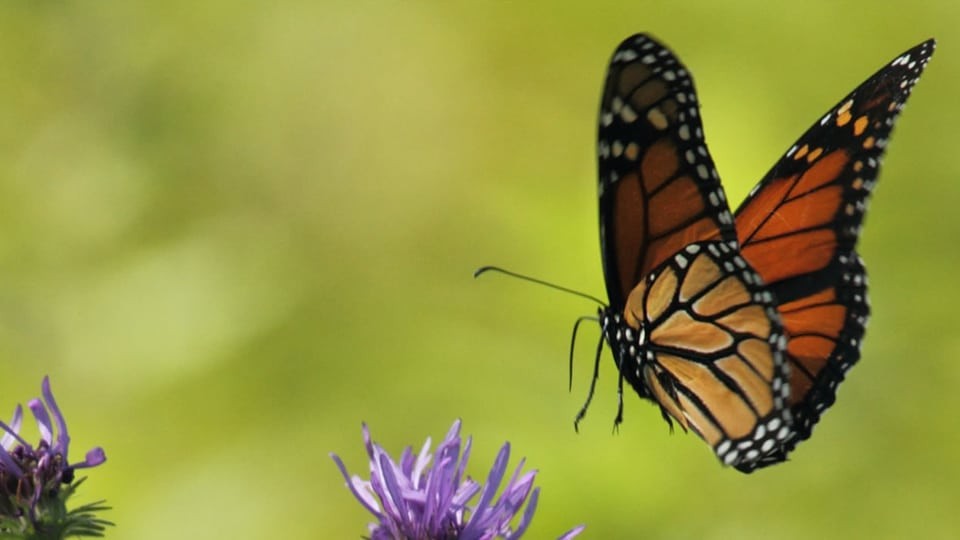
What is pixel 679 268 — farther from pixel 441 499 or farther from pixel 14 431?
pixel 14 431

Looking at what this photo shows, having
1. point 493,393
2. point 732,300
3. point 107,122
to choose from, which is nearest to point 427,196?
point 107,122

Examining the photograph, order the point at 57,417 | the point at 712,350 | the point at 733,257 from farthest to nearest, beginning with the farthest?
the point at 712,350
the point at 733,257
the point at 57,417

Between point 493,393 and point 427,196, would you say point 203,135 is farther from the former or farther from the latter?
point 493,393

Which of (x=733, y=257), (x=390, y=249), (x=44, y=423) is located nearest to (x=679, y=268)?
(x=733, y=257)

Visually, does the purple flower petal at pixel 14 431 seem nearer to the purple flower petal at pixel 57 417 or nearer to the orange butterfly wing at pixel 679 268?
the purple flower petal at pixel 57 417

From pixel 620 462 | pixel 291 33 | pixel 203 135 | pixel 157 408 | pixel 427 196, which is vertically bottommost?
pixel 620 462

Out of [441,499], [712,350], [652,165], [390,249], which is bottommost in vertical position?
[441,499]

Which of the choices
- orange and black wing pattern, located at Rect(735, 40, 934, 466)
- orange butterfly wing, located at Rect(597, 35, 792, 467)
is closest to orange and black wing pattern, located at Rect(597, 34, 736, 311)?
orange butterfly wing, located at Rect(597, 35, 792, 467)
